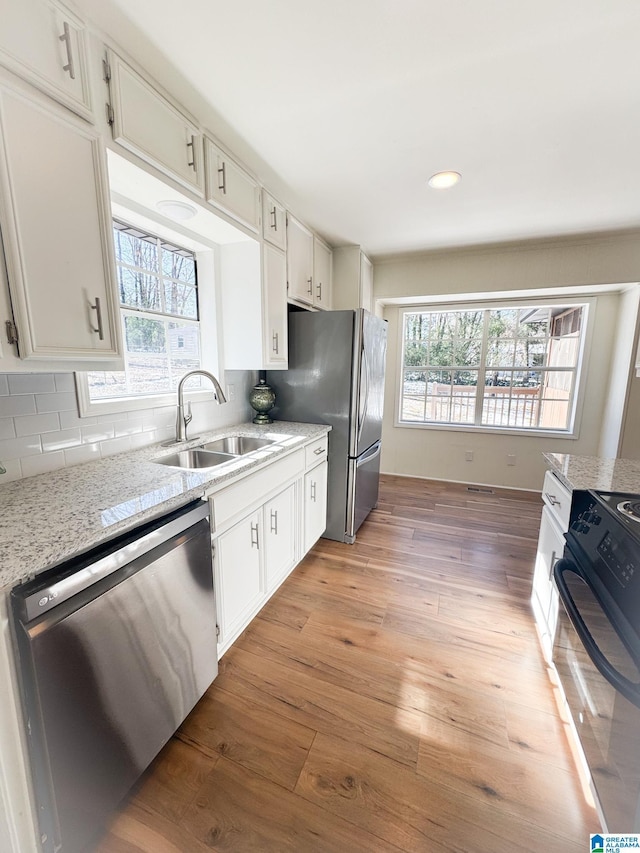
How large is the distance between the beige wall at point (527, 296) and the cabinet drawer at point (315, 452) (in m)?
1.97

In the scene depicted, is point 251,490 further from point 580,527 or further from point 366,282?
point 366,282

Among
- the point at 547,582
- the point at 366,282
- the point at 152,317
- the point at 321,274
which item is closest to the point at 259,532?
the point at 152,317

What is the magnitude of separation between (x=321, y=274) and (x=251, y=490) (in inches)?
87.6

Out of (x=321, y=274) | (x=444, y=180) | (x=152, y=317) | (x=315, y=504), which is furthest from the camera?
(x=321, y=274)

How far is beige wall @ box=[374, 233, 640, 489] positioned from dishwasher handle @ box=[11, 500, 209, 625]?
3.34m

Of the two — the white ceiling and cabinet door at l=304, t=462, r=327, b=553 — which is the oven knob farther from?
the white ceiling

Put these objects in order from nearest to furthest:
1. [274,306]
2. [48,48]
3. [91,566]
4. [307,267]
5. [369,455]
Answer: [91,566]
[48,48]
[274,306]
[307,267]
[369,455]

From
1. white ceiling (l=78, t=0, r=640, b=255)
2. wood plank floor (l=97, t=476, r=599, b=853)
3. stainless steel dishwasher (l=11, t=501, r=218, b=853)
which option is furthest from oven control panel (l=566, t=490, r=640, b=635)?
white ceiling (l=78, t=0, r=640, b=255)

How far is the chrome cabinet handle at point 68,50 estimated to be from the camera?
107 centimetres

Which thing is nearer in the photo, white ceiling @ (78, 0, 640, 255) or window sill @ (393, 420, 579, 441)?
white ceiling @ (78, 0, 640, 255)

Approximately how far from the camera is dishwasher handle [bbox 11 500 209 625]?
2.55 ft

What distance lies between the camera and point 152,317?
1.96m

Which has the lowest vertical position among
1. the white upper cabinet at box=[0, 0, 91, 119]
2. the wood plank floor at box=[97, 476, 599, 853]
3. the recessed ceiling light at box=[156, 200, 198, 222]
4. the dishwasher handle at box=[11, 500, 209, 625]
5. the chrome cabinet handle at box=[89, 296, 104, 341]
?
the wood plank floor at box=[97, 476, 599, 853]

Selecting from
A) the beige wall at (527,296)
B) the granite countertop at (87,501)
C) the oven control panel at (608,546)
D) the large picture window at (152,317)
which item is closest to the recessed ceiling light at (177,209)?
the large picture window at (152,317)
